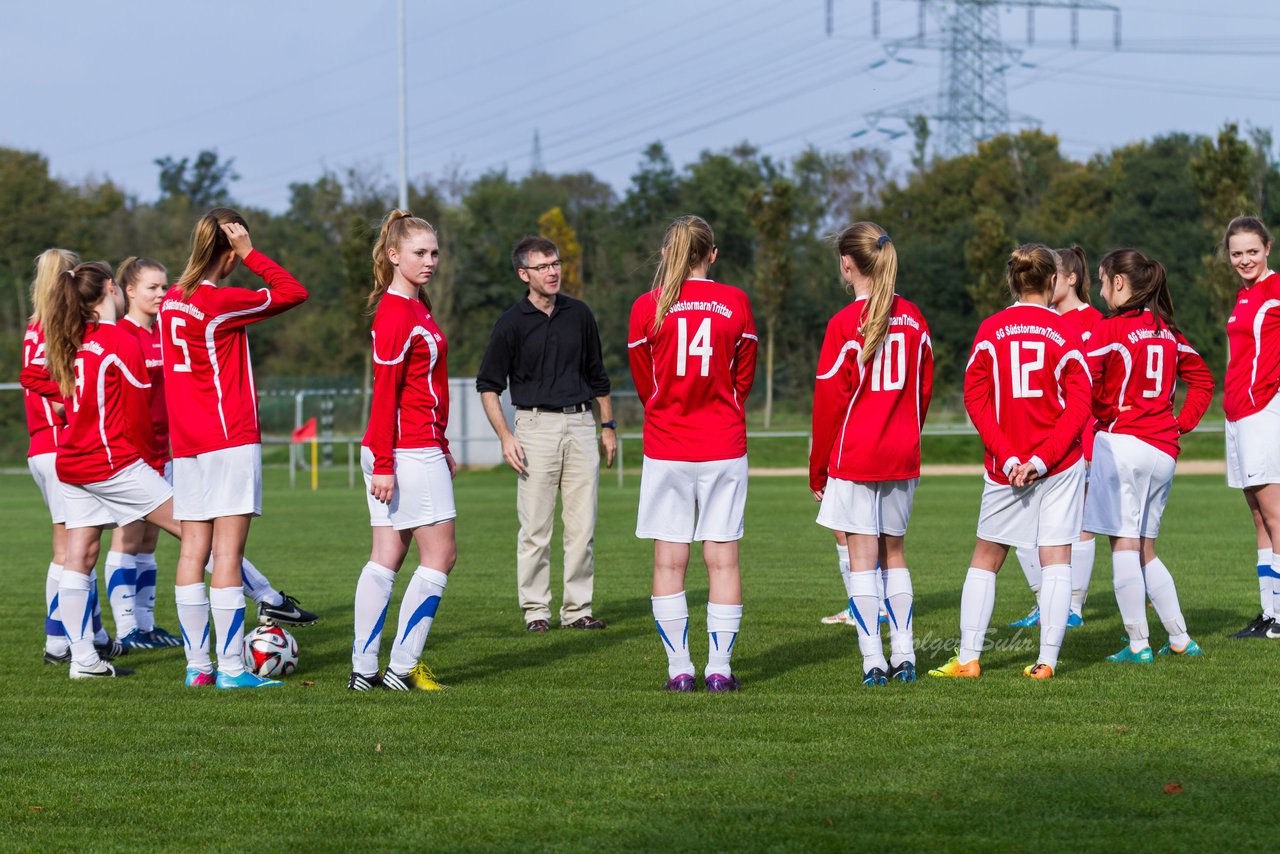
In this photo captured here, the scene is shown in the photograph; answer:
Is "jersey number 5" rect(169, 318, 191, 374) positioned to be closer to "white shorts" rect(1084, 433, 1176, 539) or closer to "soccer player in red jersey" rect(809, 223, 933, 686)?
"soccer player in red jersey" rect(809, 223, 933, 686)

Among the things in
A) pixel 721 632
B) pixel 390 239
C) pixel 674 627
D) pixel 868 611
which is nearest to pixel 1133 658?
pixel 868 611

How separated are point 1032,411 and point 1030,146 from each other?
54609mm

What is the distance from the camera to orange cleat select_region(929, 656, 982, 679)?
6.45 metres

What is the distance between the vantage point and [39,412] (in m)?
7.75

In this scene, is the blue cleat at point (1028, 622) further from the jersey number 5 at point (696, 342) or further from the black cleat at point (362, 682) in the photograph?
the black cleat at point (362, 682)

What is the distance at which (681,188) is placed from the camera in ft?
190

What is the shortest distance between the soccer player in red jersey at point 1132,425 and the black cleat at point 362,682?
11.8 ft

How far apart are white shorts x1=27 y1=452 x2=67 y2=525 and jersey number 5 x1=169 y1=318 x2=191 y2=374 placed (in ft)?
5.55

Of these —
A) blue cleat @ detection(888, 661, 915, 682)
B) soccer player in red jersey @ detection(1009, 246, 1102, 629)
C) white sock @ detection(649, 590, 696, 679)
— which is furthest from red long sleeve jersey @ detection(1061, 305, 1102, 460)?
white sock @ detection(649, 590, 696, 679)

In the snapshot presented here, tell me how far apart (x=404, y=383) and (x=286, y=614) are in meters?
3.10

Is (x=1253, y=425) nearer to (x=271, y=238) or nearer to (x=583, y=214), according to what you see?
(x=583, y=214)

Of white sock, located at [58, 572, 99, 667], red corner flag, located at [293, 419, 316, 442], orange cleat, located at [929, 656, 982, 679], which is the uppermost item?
red corner flag, located at [293, 419, 316, 442]

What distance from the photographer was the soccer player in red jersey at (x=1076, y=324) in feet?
22.9

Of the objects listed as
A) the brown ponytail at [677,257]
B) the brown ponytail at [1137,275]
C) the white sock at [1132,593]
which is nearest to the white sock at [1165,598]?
the white sock at [1132,593]
